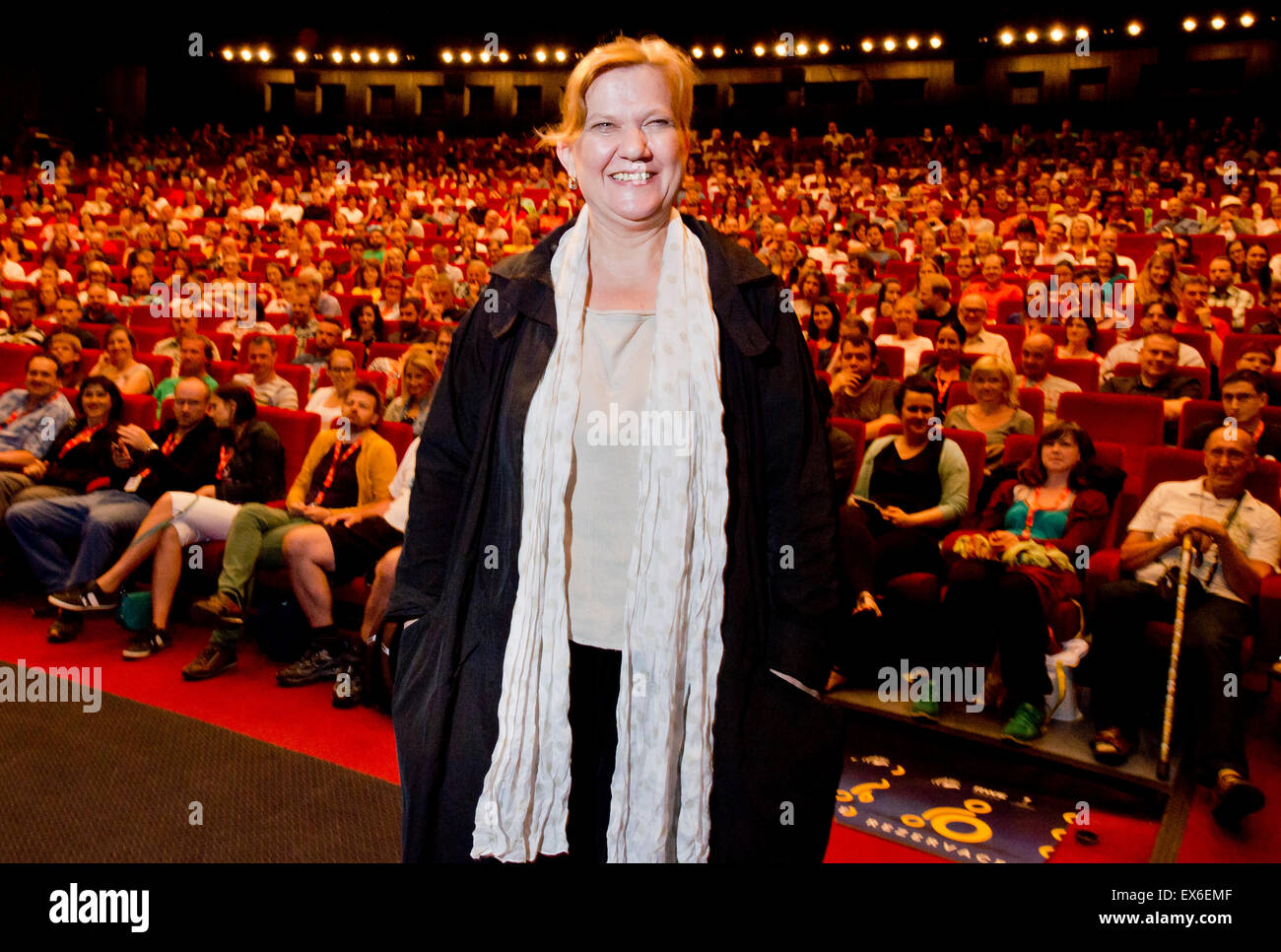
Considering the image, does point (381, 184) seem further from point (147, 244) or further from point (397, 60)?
point (397, 60)

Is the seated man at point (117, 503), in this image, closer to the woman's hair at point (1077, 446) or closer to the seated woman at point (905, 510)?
the seated woman at point (905, 510)

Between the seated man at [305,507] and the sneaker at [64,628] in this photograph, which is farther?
the sneaker at [64,628]

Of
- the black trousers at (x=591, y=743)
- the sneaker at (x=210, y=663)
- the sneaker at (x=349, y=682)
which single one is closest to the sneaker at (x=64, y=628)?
the sneaker at (x=210, y=663)

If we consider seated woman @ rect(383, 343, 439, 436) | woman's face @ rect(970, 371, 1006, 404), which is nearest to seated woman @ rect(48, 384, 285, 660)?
seated woman @ rect(383, 343, 439, 436)

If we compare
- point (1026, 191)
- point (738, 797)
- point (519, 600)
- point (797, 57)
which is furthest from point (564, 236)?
point (797, 57)

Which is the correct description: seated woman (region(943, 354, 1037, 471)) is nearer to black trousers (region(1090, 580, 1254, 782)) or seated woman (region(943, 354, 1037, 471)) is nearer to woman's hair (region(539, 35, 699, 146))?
black trousers (region(1090, 580, 1254, 782))

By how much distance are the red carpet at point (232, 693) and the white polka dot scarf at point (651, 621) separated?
1544 millimetres

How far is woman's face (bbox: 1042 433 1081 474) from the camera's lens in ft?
9.64

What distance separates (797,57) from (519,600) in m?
17.0

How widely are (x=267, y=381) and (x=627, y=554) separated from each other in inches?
154

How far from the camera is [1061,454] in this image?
2.95 metres

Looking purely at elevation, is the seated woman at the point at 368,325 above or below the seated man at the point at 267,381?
above

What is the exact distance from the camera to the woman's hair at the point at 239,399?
3672mm

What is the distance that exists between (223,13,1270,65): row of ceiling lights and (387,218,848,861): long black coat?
14.0 m
